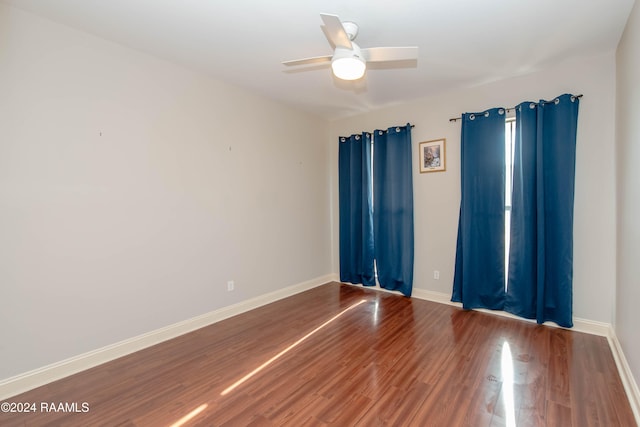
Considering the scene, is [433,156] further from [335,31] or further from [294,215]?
[335,31]

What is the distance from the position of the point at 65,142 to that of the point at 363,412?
9.69 ft

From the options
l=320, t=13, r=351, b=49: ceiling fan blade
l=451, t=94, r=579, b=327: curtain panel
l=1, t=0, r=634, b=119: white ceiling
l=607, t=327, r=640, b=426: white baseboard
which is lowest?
l=607, t=327, r=640, b=426: white baseboard

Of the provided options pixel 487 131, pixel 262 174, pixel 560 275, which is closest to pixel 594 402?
pixel 560 275

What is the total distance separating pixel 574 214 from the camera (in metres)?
3.01

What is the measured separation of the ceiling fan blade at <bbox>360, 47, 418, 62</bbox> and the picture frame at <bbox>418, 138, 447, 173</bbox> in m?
2.05

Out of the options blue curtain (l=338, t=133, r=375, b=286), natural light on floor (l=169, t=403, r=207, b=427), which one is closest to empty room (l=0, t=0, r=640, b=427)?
natural light on floor (l=169, t=403, r=207, b=427)

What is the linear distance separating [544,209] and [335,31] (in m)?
2.78

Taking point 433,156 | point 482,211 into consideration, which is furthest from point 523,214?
point 433,156

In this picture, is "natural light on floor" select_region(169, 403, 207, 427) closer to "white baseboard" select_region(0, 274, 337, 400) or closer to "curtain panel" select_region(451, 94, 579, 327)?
"white baseboard" select_region(0, 274, 337, 400)

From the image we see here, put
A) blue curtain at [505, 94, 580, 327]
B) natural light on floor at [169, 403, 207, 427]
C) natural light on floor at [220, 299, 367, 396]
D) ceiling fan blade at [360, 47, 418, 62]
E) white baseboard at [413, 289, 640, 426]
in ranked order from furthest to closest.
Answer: blue curtain at [505, 94, 580, 327] < natural light on floor at [220, 299, 367, 396] < ceiling fan blade at [360, 47, 418, 62] < white baseboard at [413, 289, 640, 426] < natural light on floor at [169, 403, 207, 427]

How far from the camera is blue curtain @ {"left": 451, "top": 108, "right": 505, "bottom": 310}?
3412 mm

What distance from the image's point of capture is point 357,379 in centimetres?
Answer: 223

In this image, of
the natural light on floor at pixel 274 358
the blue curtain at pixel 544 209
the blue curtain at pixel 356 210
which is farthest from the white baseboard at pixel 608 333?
the natural light on floor at pixel 274 358

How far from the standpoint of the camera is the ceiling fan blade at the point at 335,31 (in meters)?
1.65
